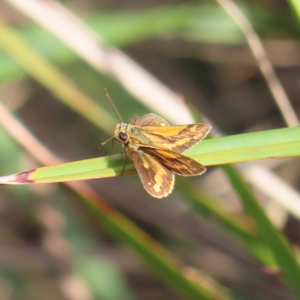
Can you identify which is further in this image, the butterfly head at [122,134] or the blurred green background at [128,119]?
the blurred green background at [128,119]

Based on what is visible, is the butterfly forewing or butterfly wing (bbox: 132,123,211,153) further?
the butterfly forewing

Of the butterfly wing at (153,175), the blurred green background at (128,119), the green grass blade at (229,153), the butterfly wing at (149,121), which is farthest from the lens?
the blurred green background at (128,119)

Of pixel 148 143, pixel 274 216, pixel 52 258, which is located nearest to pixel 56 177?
pixel 148 143

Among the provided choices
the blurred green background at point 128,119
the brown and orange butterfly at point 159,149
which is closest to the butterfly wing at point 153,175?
the brown and orange butterfly at point 159,149

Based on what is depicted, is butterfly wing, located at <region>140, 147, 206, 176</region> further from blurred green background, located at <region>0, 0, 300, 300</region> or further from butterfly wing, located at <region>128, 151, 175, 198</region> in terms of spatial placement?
blurred green background, located at <region>0, 0, 300, 300</region>

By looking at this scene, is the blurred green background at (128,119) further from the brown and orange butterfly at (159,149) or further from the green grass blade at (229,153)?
the green grass blade at (229,153)

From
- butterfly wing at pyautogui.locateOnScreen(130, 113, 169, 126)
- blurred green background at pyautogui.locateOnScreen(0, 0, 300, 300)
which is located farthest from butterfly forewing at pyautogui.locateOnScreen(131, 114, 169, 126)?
blurred green background at pyautogui.locateOnScreen(0, 0, 300, 300)

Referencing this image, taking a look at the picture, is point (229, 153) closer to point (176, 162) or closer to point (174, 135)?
point (176, 162)
